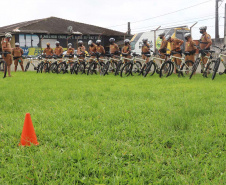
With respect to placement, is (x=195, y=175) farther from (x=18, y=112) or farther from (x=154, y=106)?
(x=18, y=112)

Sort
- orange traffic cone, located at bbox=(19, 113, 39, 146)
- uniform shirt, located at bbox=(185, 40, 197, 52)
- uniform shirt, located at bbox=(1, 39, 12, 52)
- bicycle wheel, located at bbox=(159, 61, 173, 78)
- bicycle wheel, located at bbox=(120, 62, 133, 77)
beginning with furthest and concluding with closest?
uniform shirt, located at bbox=(1, 39, 12, 52)
bicycle wheel, located at bbox=(120, 62, 133, 77)
uniform shirt, located at bbox=(185, 40, 197, 52)
bicycle wheel, located at bbox=(159, 61, 173, 78)
orange traffic cone, located at bbox=(19, 113, 39, 146)

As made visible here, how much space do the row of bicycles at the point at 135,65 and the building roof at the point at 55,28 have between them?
1556cm

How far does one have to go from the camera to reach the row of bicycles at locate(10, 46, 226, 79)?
10.4 metres

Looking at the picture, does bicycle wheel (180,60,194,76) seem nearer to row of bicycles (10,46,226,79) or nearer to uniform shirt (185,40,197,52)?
row of bicycles (10,46,226,79)

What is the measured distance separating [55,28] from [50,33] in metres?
2.22

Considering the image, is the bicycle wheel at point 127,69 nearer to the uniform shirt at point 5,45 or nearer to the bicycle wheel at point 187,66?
the bicycle wheel at point 187,66

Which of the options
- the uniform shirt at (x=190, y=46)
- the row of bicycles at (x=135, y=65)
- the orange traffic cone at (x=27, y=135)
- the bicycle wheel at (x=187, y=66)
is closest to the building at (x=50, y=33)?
the row of bicycles at (x=135, y=65)

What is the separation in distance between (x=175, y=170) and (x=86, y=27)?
3837 centimetres

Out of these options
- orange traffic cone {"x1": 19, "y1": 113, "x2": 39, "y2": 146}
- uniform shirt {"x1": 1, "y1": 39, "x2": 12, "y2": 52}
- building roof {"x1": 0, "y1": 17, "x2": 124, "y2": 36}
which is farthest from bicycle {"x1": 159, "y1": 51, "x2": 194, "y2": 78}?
building roof {"x1": 0, "y1": 17, "x2": 124, "y2": 36}

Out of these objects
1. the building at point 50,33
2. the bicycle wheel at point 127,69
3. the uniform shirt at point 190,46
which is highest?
the building at point 50,33

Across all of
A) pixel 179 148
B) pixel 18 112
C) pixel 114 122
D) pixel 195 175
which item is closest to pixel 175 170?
pixel 195 175

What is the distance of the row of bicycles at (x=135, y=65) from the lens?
10.4 m

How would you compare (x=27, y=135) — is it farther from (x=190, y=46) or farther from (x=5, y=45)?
(x=5, y=45)

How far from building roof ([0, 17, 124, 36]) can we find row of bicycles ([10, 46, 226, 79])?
15.6 m
